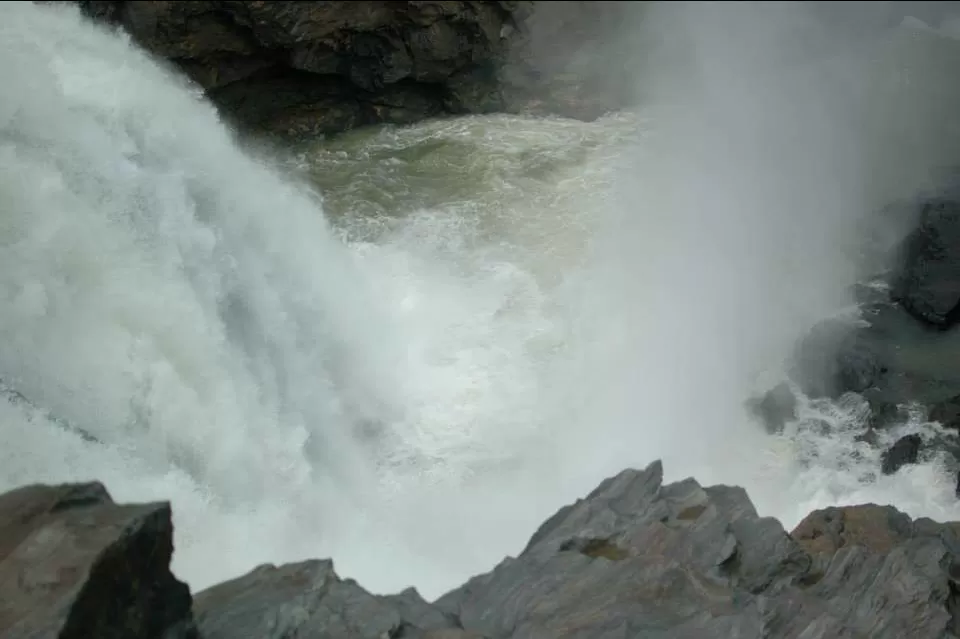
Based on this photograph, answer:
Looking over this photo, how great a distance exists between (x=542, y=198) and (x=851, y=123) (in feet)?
14.8

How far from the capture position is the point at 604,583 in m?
6.24

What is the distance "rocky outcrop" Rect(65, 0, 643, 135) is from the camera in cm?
1466

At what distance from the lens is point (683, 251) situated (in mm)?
12281

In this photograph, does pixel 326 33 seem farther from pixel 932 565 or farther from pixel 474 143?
pixel 932 565

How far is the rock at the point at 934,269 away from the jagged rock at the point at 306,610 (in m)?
7.10

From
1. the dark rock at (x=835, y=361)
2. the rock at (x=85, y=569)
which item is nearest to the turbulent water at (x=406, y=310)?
the dark rock at (x=835, y=361)

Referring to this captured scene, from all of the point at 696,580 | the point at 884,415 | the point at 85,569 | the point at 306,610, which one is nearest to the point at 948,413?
the point at 884,415

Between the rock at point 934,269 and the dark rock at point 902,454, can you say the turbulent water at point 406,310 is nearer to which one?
the dark rock at point 902,454

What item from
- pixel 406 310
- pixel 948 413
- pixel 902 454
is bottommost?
pixel 902 454

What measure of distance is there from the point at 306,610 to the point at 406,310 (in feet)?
20.8

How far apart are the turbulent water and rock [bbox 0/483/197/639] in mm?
2351

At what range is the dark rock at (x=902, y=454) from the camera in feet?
30.8

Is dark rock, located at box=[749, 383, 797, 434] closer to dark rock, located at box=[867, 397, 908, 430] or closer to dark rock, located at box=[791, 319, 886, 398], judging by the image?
dark rock, located at box=[791, 319, 886, 398]

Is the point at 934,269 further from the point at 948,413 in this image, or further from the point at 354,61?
the point at 354,61
